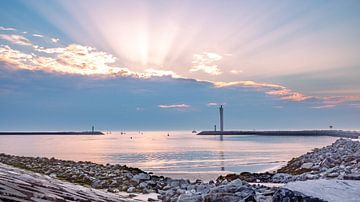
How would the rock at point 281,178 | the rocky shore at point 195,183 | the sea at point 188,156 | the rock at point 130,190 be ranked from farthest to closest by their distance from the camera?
the sea at point 188,156 < the rock at point 281,178 < the rock at point 130,190 < the rocky shore at point 195,183

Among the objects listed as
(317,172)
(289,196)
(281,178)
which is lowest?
(281,178)

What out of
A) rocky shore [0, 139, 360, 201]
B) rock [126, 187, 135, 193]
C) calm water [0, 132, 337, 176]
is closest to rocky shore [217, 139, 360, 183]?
rocky shore [0, 139, 360, 201]

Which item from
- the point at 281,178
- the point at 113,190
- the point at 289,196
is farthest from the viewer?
the point at 281,178

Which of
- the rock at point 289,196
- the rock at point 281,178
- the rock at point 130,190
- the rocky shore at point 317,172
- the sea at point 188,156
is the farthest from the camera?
the sea at point 188,156

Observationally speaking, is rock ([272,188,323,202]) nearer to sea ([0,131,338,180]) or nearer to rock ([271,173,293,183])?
rock ([271,173,293,183])

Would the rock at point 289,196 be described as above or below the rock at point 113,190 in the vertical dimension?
above

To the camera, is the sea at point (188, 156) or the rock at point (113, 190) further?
the sea at point (188, 156)

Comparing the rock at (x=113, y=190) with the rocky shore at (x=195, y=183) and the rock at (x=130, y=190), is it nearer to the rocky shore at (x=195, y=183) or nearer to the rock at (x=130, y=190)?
the rocky shore at (x=195, y=183)

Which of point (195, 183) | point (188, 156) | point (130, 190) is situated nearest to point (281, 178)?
point (195, 183)

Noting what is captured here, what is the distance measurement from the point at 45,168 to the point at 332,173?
54.1ft

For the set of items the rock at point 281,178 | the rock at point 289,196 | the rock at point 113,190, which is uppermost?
the rock at point 289,196

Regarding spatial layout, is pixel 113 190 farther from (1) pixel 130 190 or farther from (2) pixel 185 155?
(2) pixel 185 155

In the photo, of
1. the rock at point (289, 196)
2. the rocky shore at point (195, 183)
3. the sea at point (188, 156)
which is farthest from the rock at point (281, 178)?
the rock at point (289, 196)

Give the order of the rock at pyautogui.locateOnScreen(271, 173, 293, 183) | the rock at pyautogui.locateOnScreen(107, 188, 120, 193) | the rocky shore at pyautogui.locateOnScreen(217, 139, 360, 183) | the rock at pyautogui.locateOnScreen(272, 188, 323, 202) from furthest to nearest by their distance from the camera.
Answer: the rock at pyautogui.locateOnScreen(271, 173, 293, 183)
the rocky shore at pyautogui.locateOnScreen(217, 139, 360, 183)
the rock at pyautogui.locateOnScreen(107, 188, 120, 193)
the rock at pyautogui.locateOnScreen(272, 188, 323, 202)
